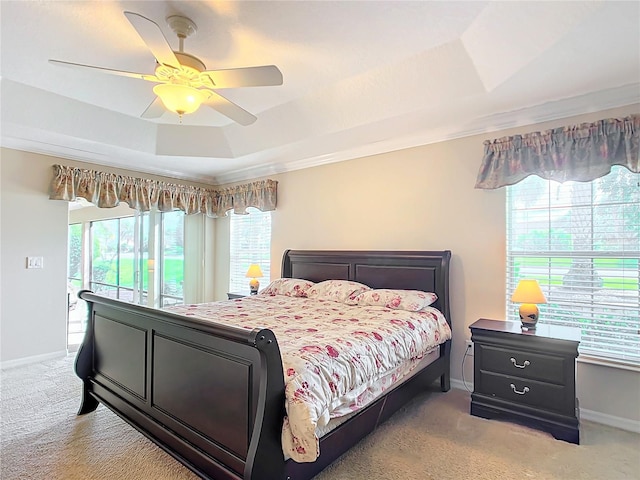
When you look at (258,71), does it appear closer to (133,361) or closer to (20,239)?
(133,361)

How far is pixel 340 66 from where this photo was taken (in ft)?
9.23

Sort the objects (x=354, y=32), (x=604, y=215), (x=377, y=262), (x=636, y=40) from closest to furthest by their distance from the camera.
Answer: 1. (x=636, y=40)
2. (x=354, y=32)
3. (x=604, y=215)
4. (x=377, y=262)

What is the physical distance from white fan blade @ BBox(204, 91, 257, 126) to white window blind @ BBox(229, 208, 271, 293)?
2.62m

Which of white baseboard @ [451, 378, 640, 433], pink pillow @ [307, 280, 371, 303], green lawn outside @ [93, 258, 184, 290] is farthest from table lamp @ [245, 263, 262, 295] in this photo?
white baseboard @ [451, 378, 640, 433]

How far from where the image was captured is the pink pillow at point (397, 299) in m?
3.17

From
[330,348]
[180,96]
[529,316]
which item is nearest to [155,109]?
[180,96]

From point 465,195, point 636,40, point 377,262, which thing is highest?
point 636,40

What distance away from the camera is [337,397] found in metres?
1.83

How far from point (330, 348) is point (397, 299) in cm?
142

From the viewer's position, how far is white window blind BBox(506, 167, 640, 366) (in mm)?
2707

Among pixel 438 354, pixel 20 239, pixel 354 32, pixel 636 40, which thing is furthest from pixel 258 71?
pixel 20 239

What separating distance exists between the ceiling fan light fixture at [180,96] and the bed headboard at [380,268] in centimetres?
239

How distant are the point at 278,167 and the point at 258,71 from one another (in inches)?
116

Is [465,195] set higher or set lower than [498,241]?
higher
